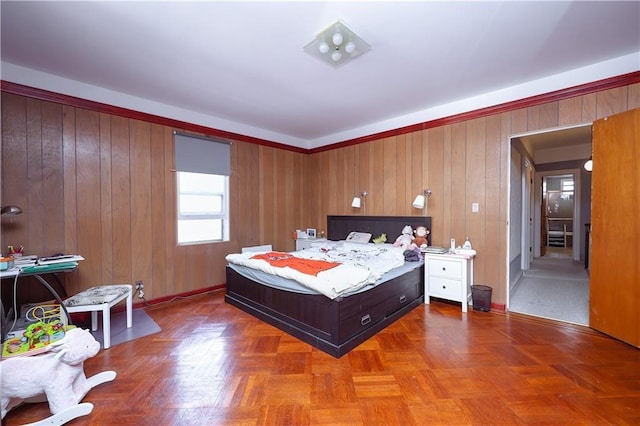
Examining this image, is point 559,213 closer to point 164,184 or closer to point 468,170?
point 468,170

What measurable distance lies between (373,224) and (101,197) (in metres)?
3.57

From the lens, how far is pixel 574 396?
163 cm

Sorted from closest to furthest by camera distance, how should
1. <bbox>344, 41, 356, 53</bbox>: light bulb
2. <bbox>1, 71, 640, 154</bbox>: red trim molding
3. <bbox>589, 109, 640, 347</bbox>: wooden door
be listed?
<bbox>344, 41, 356, 53</bbox>: light bulb, <bbox>589, 109, 640, 347</bbox>: wooden door, <bbox>1, 71, 640, 154</bbox>: red trim molding

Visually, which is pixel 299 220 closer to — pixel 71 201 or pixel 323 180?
pixel 323 180

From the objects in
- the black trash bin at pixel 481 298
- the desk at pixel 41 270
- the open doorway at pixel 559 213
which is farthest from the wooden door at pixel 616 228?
the open doorway at pixel 559 213

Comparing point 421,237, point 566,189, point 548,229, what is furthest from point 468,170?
point 566,189

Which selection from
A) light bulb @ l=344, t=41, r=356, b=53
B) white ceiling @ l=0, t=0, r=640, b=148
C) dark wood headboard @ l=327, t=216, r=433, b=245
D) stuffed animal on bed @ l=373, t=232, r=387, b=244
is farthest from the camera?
stuffed animal on bed @ l=373, t=232, r=387, b=244

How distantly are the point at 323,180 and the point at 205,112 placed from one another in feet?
7.41

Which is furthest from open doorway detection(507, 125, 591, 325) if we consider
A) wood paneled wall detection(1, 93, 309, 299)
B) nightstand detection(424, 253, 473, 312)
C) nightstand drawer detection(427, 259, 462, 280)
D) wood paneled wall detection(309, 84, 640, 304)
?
wood paneled wall detection(1, 93, 309, 299)

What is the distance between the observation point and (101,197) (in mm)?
2975

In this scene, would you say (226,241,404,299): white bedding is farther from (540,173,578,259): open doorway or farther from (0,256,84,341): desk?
(540,173,578,259): open doorway

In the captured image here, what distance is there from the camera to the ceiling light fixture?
1977mm

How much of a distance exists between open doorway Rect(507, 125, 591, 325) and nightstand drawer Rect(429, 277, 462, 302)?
0.63 meters

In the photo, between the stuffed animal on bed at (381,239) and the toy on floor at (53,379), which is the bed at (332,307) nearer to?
the stuffed animal on bed at (381,239)
